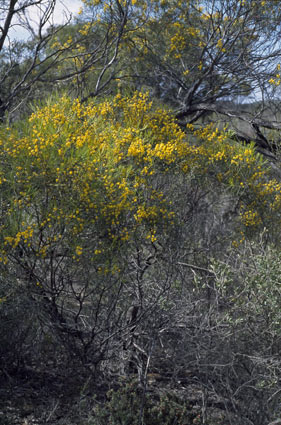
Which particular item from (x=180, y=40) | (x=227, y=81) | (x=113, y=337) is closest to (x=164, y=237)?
(x=113, y=337)

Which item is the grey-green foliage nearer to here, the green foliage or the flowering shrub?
the green foliage

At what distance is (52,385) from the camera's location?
13.4ft

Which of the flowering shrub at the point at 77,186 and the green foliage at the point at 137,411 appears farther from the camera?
the green foliage at the point at 137,411

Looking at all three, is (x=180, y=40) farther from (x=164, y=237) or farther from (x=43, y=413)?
(x=43, y=413)

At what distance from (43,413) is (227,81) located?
5112 millimetres

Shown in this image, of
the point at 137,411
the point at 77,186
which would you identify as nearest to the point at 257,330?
the point at 137,411

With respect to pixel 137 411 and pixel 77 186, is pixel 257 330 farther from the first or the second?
pixel 77 186

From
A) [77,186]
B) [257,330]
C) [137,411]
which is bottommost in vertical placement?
[137,411]

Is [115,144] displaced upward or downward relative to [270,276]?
upward

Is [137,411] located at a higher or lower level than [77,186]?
lower

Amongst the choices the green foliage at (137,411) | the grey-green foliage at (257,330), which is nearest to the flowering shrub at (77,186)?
the grey-green foliage at (257,330)

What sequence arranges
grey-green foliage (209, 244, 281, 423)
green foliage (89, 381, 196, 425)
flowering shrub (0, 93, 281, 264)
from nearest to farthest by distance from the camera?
1. flowering shrub (0, 93, 281, 264)
2. green foliage (89, 381, 196, 425)
3. grey-green foliage (209, 244, 281, 423)

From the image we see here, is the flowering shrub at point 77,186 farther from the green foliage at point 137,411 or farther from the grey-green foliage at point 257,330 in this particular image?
the green foliage at point 137,411

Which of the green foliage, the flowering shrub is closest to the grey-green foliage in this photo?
the green foliage
